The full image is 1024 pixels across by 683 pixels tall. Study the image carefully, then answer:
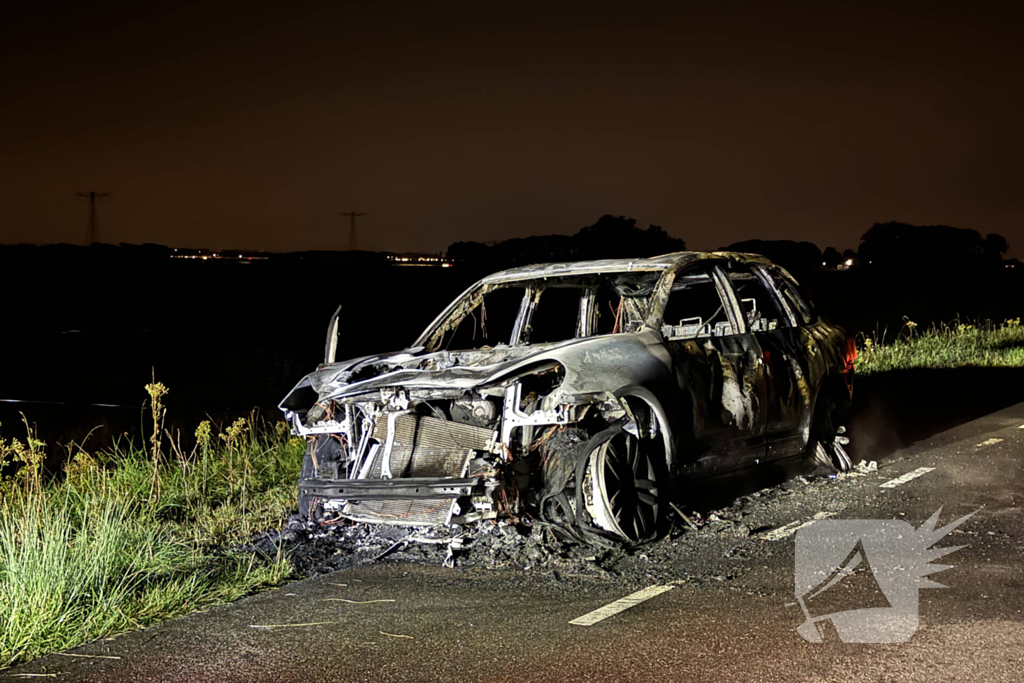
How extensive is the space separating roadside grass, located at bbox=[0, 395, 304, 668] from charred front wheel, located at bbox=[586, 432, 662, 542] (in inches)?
74.2

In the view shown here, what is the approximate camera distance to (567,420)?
664 cm

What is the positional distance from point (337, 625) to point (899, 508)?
4.11m

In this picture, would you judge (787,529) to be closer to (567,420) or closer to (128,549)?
(567,420)

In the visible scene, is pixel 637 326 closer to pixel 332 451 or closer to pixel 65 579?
pixel 332 451

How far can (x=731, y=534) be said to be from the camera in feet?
22.6

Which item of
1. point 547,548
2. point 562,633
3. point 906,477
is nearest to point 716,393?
point 547,548

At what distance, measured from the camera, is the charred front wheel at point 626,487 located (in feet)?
21.7

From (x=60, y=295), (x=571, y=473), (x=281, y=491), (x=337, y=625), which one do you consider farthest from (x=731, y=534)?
(x=60, y=295)

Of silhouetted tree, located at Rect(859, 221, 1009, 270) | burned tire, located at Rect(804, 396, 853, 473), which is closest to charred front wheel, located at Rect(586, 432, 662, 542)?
burned tire, located at Rect(804, 396, 853, 473)

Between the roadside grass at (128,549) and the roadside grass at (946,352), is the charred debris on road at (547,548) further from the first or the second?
the roadside grass at (946,352)

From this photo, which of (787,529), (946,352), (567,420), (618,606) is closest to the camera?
(618,606)

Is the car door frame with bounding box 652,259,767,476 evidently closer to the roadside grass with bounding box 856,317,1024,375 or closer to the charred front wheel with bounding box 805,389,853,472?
the charred front wheel with bounding box 805,389,853,472

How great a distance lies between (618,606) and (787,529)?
76.8 inches

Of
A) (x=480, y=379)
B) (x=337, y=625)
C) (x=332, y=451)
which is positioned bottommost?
(x=337, y=625)
